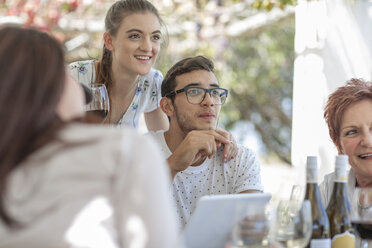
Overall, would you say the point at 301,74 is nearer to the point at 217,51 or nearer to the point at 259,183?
the point at 259,183

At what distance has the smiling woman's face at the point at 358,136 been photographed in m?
2.11

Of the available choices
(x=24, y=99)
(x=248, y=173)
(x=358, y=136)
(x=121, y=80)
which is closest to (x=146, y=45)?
(x=121, y=80)

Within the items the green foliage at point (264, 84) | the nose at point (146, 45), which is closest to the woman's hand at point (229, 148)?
the nose at point (146, 45)

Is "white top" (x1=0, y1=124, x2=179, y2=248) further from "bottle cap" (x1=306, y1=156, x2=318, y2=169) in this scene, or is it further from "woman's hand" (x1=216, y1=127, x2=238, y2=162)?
"woman's hand" (x1=216, y1=127, x2=238, y2=162)

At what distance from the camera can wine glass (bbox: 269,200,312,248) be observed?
54.4 inches

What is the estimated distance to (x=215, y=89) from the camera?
2.47 m

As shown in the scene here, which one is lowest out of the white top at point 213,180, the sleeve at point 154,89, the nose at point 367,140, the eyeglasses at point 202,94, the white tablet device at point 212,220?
the white tablet device at point 212,220

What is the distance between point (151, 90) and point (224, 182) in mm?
923

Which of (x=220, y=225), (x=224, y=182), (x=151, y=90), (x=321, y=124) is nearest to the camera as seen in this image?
(x=220, y=225)

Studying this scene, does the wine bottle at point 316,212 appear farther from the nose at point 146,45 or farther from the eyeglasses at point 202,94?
the nose at point 146,45

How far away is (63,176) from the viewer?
1.00 metres

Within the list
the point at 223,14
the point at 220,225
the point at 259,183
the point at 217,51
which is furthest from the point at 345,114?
the point at 217,51

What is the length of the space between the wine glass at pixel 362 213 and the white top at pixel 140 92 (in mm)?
1680

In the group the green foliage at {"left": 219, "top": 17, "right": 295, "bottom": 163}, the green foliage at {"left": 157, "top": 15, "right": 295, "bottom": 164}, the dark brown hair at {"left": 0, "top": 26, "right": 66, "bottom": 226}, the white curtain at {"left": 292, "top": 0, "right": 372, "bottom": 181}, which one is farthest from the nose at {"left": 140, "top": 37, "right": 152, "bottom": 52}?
the green foliage at {"left": 219, "top": 17, "right": 295, "bottom": 163}
